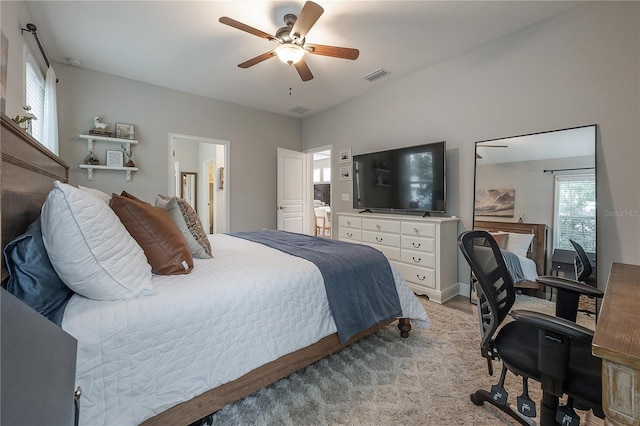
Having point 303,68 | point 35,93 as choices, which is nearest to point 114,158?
point 35,93

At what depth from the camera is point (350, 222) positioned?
3.87 meters

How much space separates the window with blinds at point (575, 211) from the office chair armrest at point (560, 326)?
6.35 feet

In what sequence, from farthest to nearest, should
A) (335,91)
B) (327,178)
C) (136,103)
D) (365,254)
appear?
(327,178)
(335,91)
(136,103)
(365,254)

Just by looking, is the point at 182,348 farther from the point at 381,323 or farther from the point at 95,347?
the point at 381,323

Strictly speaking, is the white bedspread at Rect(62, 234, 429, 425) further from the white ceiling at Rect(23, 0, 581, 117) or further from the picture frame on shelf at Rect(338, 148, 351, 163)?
the picture frame on shelf at Rect(338, 148, 351, 163)

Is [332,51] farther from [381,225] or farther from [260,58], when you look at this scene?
[381,225]

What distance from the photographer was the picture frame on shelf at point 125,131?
3.60 metres

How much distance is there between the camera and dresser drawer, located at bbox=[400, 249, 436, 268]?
2.96 meters

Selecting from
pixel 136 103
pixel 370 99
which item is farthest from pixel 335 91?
pixel 136 103

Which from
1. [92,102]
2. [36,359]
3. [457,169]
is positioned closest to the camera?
[36,359]

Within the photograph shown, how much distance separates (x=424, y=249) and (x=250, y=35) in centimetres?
289

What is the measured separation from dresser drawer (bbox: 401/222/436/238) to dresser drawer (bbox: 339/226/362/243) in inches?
28.0

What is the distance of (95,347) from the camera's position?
3.06ft

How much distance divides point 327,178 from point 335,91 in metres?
4.46
